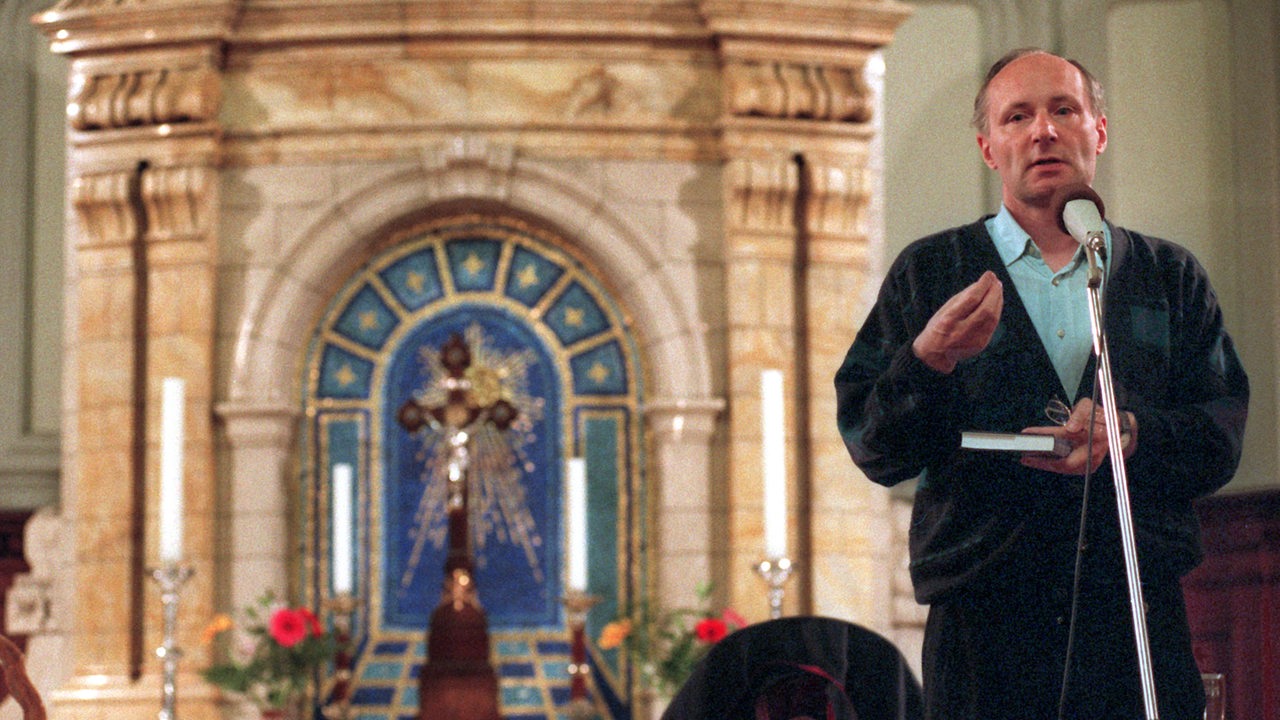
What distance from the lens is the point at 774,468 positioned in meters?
6.26

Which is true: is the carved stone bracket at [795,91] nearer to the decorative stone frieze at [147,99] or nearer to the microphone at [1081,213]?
the decorative stone frieze at [147,99]

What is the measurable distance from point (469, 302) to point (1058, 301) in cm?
546

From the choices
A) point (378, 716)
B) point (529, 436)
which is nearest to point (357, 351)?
point (529, 436)

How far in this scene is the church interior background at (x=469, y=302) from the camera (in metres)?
7.37

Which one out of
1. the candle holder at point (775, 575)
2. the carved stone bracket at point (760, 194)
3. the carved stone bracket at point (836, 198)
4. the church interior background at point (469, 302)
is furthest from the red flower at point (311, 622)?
the carved stone bracket at point (836, 198)

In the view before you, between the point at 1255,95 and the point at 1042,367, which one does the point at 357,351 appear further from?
the point at 1042,367

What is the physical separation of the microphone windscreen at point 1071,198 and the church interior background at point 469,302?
5.02 metres

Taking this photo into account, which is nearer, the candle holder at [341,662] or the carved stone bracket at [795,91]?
the candle holder at [341,662]

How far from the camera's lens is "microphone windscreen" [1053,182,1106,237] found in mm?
Result: 2252

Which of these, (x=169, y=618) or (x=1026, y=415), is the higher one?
→ (x=1026, y=415)

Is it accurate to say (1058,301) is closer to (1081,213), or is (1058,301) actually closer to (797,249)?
(1081,213)

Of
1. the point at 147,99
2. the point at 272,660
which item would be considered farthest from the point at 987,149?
the point at 147,99

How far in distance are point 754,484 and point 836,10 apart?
2.05 metres

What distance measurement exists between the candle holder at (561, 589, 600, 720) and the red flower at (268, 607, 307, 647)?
102 centimetres
